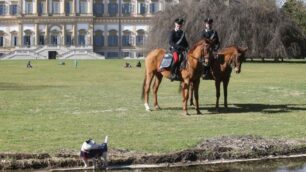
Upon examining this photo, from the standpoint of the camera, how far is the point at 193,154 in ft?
39.1

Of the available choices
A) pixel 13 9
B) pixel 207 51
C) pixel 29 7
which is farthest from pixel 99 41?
pixel 207 51

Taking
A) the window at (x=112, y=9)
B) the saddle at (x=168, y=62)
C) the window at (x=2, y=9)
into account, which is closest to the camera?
the saddle at (x=168, y=62)

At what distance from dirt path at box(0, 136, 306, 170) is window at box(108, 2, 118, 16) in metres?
103

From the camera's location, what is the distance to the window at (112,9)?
115062 millimetres

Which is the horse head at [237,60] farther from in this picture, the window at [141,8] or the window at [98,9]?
the window at [141,8]

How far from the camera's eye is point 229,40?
64438 millimetres

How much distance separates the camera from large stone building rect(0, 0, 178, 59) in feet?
367

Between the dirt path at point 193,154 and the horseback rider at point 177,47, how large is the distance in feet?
17.4

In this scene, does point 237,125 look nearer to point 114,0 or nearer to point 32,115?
point 32,115

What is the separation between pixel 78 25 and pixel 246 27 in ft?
170

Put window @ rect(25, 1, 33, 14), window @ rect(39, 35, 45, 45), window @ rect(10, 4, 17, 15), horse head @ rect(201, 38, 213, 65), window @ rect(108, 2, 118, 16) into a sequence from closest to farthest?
horse head @ rect(201, 38, 213, 65), window @ rect(39, 35, 45, 45), window @ rect(25, 1, 33, 14), window @ rect(108, 2, 118, 16), window @ rect(10, 4, 17, 15)

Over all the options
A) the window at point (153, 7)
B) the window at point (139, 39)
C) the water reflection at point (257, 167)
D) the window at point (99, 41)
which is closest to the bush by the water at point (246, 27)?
the window at point (139, 39)

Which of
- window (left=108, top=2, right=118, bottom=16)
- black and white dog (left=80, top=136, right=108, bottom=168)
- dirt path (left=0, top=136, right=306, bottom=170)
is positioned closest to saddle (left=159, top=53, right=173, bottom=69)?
dirt path (left=0, top=136, right=306, bottom=170)

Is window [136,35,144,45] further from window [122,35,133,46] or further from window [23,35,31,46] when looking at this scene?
window [23,35,31,46]
